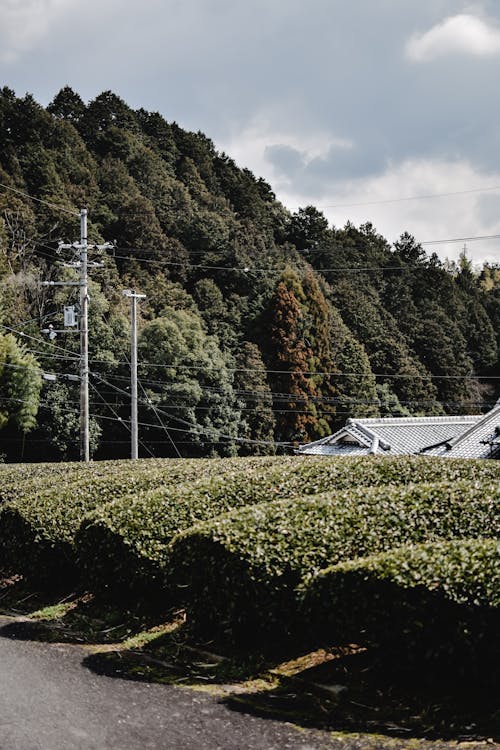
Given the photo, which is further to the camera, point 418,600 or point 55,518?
point 55,518

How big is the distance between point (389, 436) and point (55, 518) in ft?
58.3

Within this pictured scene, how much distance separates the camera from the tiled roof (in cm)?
2545

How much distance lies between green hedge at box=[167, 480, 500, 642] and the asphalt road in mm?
886

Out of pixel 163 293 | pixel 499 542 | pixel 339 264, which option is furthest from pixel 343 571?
A: pixel 339 264

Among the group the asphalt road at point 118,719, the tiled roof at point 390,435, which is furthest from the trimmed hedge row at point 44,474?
the tiled roof at point 390,435

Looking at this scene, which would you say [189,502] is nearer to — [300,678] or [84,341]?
[300,678]

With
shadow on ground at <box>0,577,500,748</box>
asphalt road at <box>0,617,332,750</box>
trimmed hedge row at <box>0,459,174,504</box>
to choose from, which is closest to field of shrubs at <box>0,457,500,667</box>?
shadow on ground at <box>0,577,500,748</box>

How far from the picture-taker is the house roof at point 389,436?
25.3 m

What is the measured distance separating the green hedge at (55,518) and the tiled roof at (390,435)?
14766 mm

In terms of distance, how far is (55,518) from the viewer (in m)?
9.68

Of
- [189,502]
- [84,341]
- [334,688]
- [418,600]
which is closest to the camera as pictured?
[418,600]

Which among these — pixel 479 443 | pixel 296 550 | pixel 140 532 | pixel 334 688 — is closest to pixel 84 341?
pixel 479 443

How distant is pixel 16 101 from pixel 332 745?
5688cm

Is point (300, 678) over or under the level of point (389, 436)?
under
